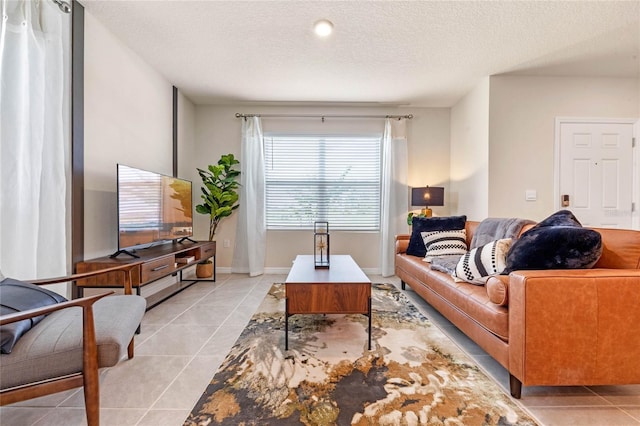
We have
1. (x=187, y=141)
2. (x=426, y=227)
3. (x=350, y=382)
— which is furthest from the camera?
(x=187, y=141)

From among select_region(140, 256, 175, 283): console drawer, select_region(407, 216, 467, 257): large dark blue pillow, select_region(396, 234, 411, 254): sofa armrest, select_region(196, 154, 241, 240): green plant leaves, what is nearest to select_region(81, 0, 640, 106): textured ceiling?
→ select_region(196, 154, 241, 240): green plant leaves

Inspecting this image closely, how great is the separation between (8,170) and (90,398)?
144cm

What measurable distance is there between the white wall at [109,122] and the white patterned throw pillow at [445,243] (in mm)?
3100

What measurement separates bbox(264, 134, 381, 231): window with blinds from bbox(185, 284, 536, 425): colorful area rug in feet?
7.23

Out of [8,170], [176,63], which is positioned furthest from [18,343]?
[176,63]

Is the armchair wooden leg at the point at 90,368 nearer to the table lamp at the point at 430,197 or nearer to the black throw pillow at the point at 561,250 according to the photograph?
the black throw pillow at the point at 561,250

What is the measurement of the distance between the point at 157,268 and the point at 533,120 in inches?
173

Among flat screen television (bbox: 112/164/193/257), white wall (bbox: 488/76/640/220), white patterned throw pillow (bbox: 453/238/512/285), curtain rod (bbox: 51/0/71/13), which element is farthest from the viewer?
white wall (bbox: 488/76/640/220)

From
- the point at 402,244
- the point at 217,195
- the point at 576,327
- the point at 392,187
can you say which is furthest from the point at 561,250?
the point at 217,195

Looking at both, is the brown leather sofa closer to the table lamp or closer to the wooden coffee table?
the wooden coffee table

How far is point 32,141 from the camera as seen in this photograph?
1777mm

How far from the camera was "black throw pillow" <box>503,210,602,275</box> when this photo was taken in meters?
1.47

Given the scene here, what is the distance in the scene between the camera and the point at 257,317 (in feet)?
8.27

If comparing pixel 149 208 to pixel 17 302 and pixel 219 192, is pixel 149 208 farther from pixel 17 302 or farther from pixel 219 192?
pixel 17 302
